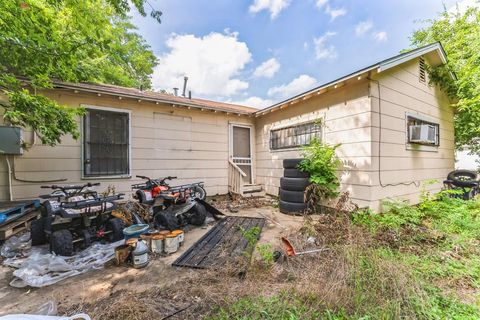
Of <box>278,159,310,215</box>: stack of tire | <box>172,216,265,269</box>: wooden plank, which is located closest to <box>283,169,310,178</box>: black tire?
<box>278,159,310,215</box>: stack of tire

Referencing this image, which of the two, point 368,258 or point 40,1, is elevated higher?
point 40,1

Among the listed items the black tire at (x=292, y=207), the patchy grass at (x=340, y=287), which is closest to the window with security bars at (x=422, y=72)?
Answer: the patchy grass at (x=340, y=287)

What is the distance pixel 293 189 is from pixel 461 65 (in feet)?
20.2

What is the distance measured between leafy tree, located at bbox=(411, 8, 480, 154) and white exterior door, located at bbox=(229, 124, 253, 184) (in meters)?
5.49

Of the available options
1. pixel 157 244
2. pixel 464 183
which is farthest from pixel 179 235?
pixel 464 183

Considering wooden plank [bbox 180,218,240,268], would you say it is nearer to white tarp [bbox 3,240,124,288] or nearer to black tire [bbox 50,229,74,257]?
white tarp [bbox 3,240,124,288]

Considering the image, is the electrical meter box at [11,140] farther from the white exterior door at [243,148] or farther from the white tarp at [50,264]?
the white exterior door at [243,148]

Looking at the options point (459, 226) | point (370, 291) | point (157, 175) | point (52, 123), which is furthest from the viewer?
point (157, 175)

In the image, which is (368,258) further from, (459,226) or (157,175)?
(157,175)

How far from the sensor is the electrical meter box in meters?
3.80

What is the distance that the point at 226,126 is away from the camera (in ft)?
21.6

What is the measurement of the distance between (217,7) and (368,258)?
706 centimetres

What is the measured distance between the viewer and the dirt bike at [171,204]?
3.66 metres

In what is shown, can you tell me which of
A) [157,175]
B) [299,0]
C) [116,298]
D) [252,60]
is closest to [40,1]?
[157,175]
